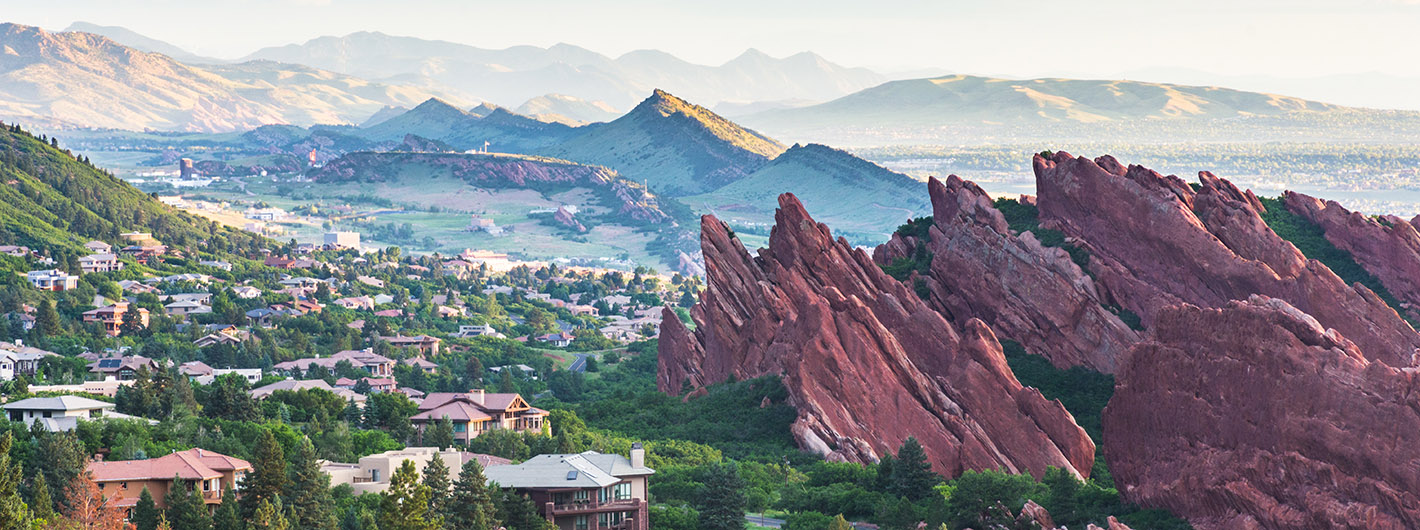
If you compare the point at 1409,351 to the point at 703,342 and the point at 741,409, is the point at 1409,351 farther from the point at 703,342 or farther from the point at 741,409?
the point at 703,342

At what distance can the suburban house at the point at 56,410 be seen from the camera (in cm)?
10481

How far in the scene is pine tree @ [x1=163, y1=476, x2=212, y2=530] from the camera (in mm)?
81500

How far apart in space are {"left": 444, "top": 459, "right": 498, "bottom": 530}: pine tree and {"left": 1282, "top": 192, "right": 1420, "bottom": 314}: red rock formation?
57.5 m

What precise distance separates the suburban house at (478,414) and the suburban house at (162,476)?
77.6 feet

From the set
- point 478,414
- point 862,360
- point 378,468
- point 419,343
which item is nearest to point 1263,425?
point 862,360

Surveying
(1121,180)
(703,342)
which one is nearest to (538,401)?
(703,342)

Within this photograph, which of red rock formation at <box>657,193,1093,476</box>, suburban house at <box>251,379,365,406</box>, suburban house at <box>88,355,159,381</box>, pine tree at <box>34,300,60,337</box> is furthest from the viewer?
pine tree at <box>34,300,60,337</box>

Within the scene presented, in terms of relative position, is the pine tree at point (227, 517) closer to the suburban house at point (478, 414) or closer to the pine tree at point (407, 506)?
the pine tree at point (407, 506)

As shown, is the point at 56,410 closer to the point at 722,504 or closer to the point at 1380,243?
the point at 722,504

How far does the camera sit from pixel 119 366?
14925 centimetres

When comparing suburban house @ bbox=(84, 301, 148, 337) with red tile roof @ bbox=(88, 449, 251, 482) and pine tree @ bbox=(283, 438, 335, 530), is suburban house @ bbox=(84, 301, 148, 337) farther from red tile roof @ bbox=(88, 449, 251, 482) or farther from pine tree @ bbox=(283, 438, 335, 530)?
pine tree @ bbox=(283, 438, 335, 530)

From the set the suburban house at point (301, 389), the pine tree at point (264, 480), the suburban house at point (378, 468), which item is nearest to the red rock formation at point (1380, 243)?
the suburban house at point (378, 468)

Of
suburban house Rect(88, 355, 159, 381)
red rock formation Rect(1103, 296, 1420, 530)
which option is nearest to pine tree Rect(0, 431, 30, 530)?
red rock formation Rect(1103, 296, 1420, 530)

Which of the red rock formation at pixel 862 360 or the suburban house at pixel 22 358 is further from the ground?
the red rock formation at pixel 862 360
